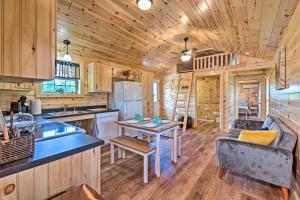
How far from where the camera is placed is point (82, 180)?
115 centimetres

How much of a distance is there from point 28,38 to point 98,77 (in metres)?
3.07

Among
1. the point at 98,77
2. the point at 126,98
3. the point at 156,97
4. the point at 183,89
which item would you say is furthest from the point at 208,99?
the point at 98,77

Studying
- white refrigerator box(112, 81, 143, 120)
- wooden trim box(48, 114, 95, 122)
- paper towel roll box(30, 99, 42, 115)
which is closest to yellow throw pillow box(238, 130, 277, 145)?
white refrigerator box(112, 81, 143, 120)

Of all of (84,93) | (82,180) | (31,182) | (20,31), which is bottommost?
(82,180)

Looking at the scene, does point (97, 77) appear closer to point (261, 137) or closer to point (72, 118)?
point (72, 118)

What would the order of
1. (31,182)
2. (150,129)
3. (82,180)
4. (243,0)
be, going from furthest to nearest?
(150,129) < (243,0) < (82,180) < (31,182)

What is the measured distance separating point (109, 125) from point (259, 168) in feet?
10.3

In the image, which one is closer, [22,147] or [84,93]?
[22,147]

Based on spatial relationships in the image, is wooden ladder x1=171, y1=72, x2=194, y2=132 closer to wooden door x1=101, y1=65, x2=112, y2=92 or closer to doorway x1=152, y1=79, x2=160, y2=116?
doorway x1=152, y1=79, x2=160, y2=116

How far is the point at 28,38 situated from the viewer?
1031mm

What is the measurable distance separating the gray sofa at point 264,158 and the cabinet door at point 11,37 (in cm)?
249

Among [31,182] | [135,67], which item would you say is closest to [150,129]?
[31,182]

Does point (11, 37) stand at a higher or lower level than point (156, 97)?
higher

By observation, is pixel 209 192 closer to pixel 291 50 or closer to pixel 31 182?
pixel 31 182
